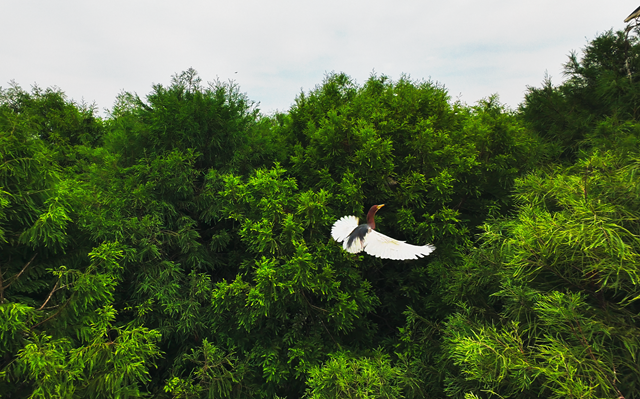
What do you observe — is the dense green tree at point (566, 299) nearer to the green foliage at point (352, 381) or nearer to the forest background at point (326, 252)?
the forest background at point (326, 252)

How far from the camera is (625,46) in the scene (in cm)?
733

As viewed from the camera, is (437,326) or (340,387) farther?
(437,326)

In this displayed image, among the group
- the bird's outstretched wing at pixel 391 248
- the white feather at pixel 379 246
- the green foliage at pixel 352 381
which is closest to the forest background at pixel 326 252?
the green foliage at pixel 352 381

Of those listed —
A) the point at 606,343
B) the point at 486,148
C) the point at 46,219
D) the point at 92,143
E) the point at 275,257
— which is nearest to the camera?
the point at 606,343

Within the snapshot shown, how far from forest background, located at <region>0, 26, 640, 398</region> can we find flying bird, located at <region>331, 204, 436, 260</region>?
0.68 meters

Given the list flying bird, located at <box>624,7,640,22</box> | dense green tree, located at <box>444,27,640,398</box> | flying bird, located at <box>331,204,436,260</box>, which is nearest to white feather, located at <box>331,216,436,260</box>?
flying bird, located at <box>331,204,436,260</box>

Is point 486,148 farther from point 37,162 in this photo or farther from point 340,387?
point 37,162

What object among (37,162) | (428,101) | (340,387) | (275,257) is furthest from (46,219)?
(428,101)

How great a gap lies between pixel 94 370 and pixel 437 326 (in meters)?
5.01

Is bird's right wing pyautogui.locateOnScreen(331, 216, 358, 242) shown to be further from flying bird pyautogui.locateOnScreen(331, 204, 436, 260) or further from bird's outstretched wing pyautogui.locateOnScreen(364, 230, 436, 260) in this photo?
bird's outstretched wing pyautogui.locateOnScreen(364, 230, 436, 260)

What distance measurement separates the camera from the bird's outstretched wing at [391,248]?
3.83 meters

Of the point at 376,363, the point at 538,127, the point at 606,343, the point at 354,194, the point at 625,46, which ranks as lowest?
the point at 376,363

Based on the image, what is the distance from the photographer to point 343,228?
481 cm

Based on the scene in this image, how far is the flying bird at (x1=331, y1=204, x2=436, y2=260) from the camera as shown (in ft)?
12.7
